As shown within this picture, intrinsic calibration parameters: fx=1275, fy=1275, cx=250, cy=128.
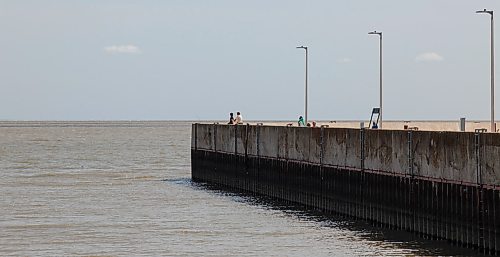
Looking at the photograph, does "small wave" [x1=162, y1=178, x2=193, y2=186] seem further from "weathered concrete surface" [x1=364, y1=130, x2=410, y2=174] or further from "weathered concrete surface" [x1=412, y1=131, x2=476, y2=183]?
"weathered concrete surface" [x1=412, y1=131, x2=476, y2=183]

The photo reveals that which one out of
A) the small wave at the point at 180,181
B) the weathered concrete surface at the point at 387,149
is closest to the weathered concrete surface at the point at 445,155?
the weathered concrete surface at the point at 387,149

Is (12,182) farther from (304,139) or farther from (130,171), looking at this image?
(304,139)

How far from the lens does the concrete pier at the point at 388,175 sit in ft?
99.9

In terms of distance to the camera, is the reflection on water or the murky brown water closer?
the reflection on water

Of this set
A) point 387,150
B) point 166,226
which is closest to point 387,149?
point 387,150

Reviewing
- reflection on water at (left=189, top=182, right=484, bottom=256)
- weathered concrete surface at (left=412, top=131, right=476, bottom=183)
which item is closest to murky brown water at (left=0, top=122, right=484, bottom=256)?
reflection on water at (left=189, top=182, right=484, bottom=256)

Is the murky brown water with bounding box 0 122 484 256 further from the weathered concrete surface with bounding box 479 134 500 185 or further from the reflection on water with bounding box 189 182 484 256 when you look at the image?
the weathered concrete surface with bounding box 479 134 500 185

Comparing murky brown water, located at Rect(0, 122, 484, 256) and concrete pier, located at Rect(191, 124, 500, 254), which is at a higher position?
concrete pier, located at Rect(191, 124, 500, 254)

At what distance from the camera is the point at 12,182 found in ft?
219

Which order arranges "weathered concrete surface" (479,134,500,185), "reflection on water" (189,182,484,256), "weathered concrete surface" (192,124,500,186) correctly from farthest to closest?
"reflection on water" (189,182,484,256), "weathered concrete surface" (192,124,500,186), "weathered concrete surface" (479,134,500,185)

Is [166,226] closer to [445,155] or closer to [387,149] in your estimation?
[387,149]

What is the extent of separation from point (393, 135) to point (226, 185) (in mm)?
22373

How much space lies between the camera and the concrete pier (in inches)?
1199

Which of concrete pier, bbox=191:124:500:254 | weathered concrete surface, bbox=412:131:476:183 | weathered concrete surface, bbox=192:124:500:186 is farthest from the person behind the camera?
weathered concrete surface, bbox=412:131:476:183
